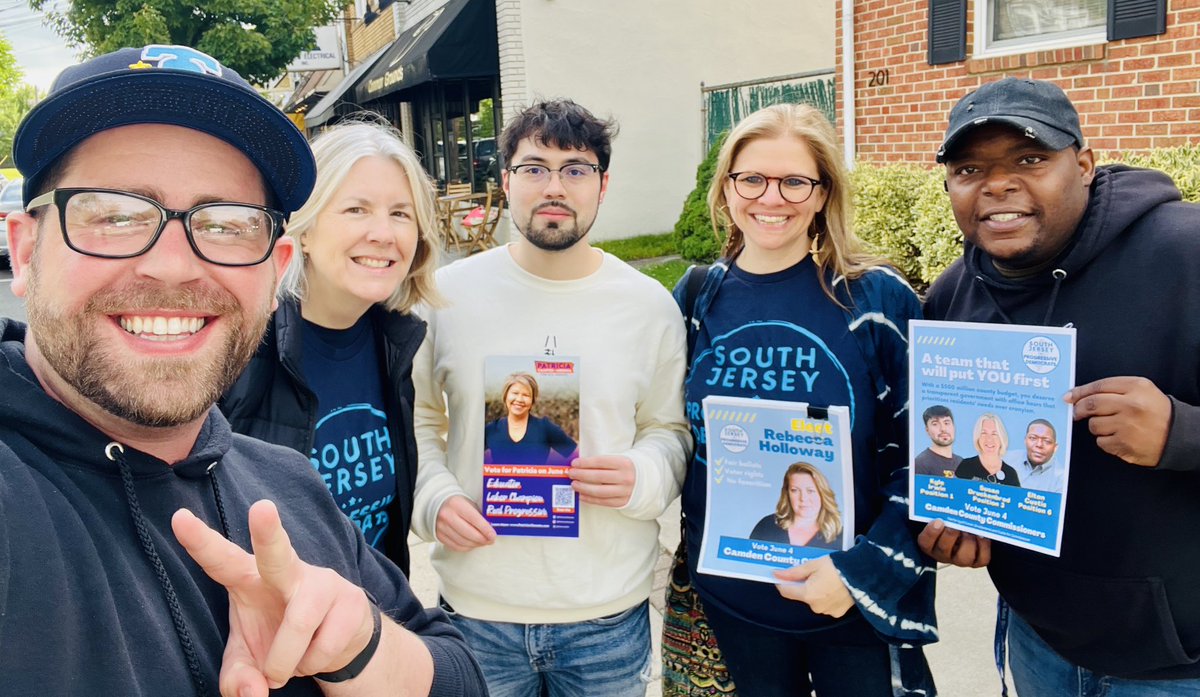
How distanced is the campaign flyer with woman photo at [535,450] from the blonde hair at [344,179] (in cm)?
33

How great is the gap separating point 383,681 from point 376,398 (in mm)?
1122

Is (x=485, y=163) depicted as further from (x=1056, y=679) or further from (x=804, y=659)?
(x=1056, y=679)

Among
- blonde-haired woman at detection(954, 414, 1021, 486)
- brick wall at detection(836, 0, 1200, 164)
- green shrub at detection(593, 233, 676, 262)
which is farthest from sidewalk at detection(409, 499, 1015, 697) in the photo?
green shrub at detection(593, 233, 676, 262)

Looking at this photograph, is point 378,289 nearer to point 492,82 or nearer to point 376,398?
point 376,398

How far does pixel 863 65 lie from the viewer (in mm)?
7262

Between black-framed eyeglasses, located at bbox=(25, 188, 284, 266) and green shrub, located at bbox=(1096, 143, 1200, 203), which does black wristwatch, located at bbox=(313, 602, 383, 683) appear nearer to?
black-framed eyeglasses, located at bbox=(25, 188, 284, 266)

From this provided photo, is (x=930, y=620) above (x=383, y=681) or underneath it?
underneath

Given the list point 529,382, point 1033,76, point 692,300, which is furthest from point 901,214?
point 529,382

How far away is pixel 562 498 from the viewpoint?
224 centimetres

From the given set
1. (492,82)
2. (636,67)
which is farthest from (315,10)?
(636,67)

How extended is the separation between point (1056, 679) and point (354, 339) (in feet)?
6.59

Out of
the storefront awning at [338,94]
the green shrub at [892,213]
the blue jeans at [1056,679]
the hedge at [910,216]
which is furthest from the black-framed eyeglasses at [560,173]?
the storefront awning at [338,94]

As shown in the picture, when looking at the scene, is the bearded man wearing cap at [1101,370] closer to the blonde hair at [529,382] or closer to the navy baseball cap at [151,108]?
the blonde hair at [529,382]

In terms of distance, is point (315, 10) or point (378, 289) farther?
point (315, 10)
